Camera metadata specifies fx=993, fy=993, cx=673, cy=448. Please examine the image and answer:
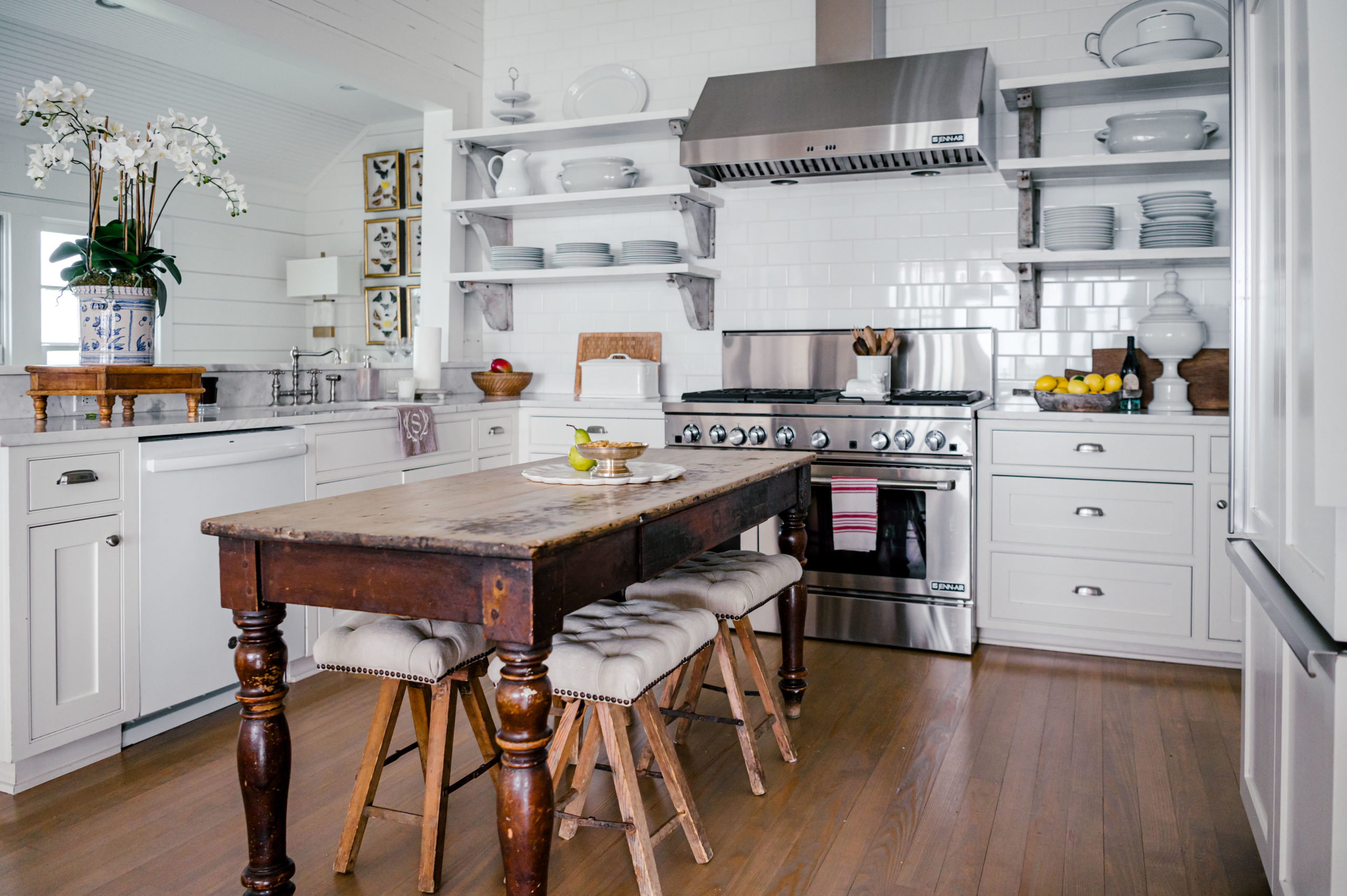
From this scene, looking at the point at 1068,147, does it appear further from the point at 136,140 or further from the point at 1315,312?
the point at 136,140

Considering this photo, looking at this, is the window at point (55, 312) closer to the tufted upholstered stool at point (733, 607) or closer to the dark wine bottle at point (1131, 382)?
the tufted upholstered stool at point (733, 607)

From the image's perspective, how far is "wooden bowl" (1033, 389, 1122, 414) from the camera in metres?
3.82

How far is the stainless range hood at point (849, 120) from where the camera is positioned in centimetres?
396

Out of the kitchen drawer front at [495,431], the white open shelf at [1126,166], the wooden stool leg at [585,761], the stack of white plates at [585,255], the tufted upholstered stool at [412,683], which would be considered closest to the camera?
the tufted upholstered stool at [412,683]

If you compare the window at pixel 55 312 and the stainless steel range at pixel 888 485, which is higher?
the window at pixel 55 312

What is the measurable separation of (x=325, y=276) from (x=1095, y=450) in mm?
4905

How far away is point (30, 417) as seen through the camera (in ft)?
10.2

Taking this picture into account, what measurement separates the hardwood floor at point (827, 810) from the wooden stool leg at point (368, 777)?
5cm

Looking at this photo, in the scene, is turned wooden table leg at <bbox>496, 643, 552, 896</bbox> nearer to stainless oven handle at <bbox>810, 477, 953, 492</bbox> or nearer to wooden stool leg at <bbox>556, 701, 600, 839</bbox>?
wooden stool leg at <bbox>556, 701, 600, 839</bbox>

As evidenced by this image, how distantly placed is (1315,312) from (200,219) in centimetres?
641

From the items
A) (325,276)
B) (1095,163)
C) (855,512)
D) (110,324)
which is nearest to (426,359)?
(110,324)

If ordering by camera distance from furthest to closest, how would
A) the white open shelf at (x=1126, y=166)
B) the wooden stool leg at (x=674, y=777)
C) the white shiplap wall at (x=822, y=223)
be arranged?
the white shiplap wall at (x=822, y=223) < the white open shelf at (x=1126, y=166) < the wooden stool leg at (x=674, y=777)

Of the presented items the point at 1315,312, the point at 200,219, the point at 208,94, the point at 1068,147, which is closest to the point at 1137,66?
the point at 1068,147

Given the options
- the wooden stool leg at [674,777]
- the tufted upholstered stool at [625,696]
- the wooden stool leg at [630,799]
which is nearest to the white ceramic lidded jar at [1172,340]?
the tufted upholstered stool at [625,696]
